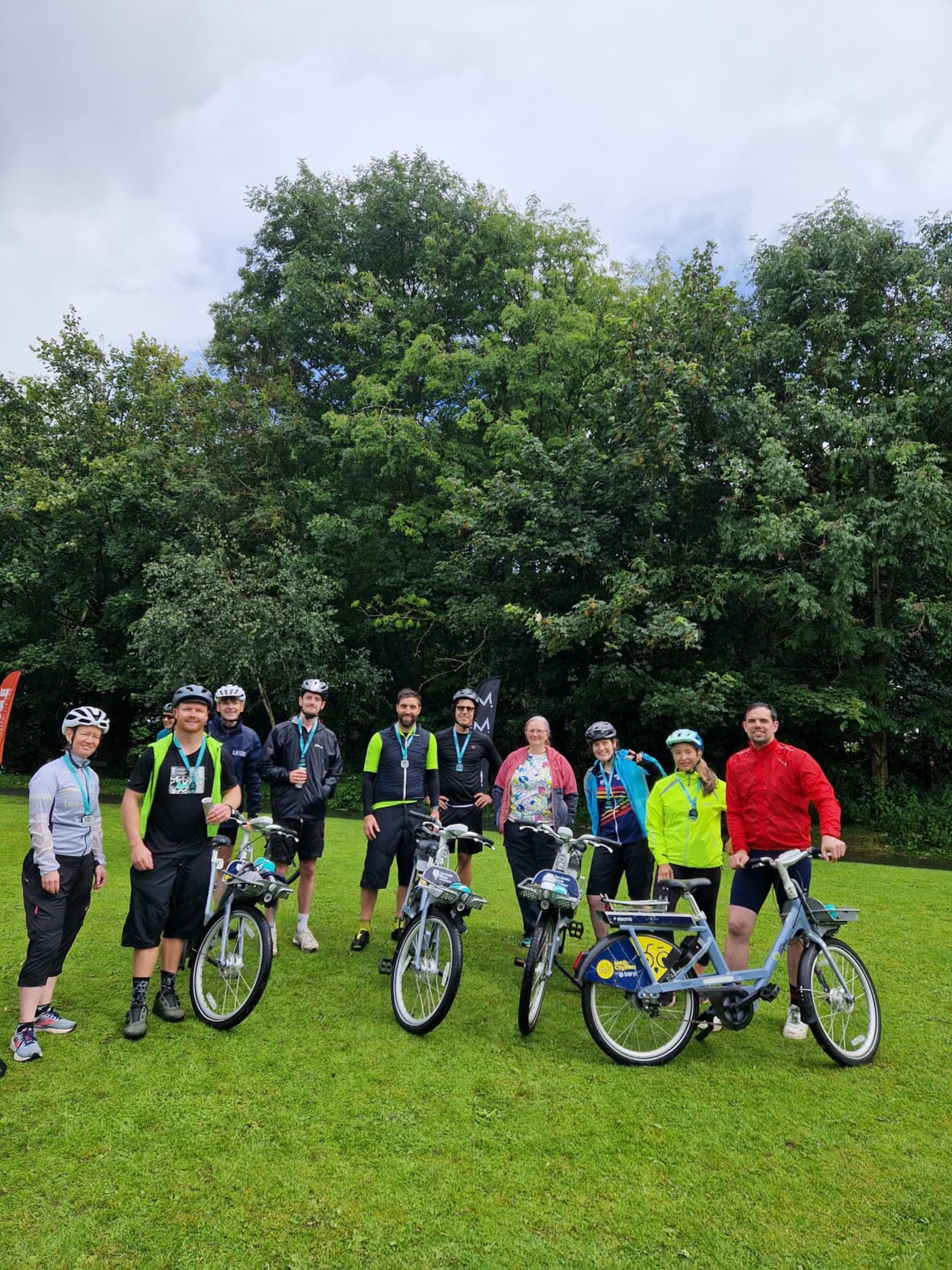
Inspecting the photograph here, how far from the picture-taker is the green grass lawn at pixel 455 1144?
2.49 m

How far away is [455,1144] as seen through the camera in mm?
3047

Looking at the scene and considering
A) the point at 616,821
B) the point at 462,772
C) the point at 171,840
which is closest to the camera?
the point at 171,840

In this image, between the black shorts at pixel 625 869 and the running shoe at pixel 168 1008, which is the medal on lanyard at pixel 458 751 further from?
the running shoe at pixel 168 1008

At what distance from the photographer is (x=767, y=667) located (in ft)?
50.2

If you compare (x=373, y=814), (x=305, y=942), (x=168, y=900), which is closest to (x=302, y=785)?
(x=373, y=814)

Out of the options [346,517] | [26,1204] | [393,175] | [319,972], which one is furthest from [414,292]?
[26,1204]

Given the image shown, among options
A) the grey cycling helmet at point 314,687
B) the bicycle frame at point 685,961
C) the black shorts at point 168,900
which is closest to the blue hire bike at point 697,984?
the bicycle frame at point 685,961

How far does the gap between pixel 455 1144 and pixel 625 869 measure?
95.7 inches

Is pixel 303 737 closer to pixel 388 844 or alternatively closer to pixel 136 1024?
pixel 388 844

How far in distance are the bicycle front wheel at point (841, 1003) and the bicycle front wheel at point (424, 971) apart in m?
1.80

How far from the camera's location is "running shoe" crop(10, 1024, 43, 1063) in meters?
3.64

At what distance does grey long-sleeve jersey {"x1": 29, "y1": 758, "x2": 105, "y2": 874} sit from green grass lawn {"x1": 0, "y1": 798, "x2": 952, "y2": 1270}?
3.13ft

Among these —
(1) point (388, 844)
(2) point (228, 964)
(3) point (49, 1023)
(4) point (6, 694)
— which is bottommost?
(3) point (49, 1023)

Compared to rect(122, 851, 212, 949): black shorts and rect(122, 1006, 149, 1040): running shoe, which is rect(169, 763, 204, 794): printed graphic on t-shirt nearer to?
rect(122, 851, 212, 949): black shorts
